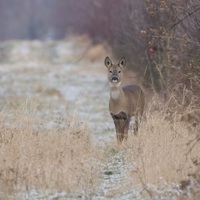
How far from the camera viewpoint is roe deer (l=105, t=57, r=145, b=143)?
14359 millimetres

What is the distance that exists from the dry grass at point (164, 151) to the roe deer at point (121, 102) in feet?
5.07

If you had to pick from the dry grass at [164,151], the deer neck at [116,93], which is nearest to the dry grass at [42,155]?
the dry grass at [164,151]

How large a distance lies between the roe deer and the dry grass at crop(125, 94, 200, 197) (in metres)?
1.54

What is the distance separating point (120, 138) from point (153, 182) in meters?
4.08

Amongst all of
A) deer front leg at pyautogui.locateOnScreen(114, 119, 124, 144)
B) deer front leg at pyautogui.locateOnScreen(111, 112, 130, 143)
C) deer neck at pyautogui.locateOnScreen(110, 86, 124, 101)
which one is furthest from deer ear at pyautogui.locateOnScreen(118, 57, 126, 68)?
deer front leg at pyautogui.locateOnScreen(114, 119, 124, 144)

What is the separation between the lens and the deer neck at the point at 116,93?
47.9 ft

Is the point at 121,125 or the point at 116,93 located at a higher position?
the point at 116,93

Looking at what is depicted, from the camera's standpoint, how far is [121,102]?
47.7 ft

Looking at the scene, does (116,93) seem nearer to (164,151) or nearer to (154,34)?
(154,34)

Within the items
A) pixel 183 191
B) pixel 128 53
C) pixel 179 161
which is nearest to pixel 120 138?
pixel 179 161

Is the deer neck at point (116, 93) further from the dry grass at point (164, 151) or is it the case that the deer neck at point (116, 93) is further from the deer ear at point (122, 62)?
the dry grass at point (164, 151)

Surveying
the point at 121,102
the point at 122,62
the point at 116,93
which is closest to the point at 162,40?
the point at 122,62

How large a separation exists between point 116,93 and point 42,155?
362 cm

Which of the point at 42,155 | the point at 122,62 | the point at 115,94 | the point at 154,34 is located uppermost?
the point at 154,34
